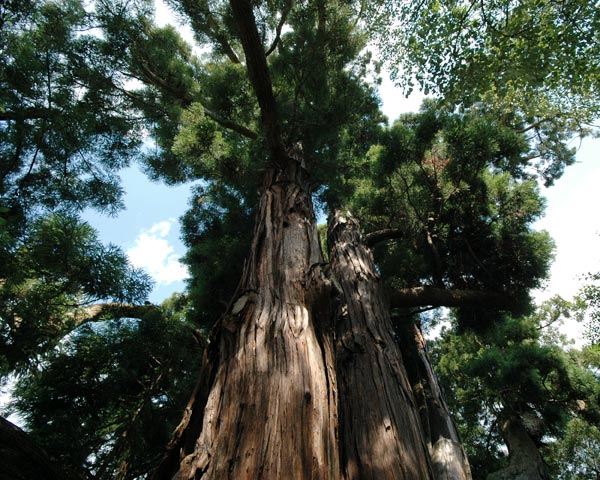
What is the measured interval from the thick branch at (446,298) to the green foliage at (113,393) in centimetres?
298

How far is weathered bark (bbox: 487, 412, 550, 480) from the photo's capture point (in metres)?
4.74

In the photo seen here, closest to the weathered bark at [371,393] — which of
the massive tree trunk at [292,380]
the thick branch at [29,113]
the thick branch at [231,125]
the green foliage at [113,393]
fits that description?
the massive tree trunk at [292,380]

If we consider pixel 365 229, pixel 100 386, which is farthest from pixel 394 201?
pixel 100 386

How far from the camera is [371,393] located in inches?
108

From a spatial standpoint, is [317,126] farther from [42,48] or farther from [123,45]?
[42,48]

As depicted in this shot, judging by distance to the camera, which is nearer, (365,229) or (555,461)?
(365,229)

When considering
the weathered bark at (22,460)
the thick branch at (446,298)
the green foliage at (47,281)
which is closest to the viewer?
the weathered bark at (22,460)

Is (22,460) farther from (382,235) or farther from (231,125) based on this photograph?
(231,125)

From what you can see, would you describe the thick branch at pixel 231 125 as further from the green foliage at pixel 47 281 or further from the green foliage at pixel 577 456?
the green foliage at pixel 577 456

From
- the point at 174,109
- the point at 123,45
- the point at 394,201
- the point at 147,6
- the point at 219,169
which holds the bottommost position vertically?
the point at 219,169

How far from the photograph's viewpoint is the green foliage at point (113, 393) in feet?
8.56

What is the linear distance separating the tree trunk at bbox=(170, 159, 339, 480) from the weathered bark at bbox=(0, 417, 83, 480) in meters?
0.46

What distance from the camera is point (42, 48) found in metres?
4.50

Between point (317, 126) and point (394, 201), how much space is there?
6.15 feet
